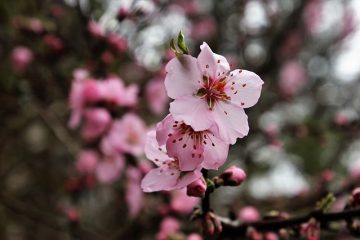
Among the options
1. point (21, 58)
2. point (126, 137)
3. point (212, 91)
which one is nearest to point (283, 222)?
point (212, 91)

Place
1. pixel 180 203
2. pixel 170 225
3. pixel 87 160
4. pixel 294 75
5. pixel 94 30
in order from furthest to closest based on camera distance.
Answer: pixel 294 75
pixel 87 160
pixel 94 30
pixel 180 203
pixel 170 225

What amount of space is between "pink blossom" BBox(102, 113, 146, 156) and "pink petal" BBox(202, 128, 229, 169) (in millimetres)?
1381

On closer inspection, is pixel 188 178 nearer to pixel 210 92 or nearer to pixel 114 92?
pixel 210 92

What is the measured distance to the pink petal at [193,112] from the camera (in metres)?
1.25

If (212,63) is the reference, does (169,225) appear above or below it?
above

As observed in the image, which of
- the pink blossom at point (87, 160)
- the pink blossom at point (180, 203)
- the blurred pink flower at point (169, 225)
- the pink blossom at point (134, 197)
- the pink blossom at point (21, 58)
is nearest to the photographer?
the blurred pink flower at point (169, 225)

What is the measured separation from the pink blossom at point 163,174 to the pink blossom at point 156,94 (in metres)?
2.06

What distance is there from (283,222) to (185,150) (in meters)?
0.45

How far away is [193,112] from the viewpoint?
129cm

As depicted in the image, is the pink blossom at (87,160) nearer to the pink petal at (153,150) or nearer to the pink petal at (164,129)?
the pink petal at (153,150)

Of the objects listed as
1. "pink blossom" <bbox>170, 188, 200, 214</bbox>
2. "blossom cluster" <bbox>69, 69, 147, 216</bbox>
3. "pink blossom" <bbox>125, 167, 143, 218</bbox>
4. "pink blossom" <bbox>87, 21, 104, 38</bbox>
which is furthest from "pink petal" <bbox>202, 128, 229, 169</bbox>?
"pink blossom" <bbox>87, 21, 104, 38</bbox>

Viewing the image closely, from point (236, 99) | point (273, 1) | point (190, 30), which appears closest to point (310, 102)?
point (273, 1)

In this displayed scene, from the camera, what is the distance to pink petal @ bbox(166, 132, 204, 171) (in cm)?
130

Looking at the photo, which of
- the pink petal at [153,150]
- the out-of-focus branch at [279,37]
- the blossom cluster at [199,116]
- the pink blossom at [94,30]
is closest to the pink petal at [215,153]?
the blossom cluster at [199,116]
